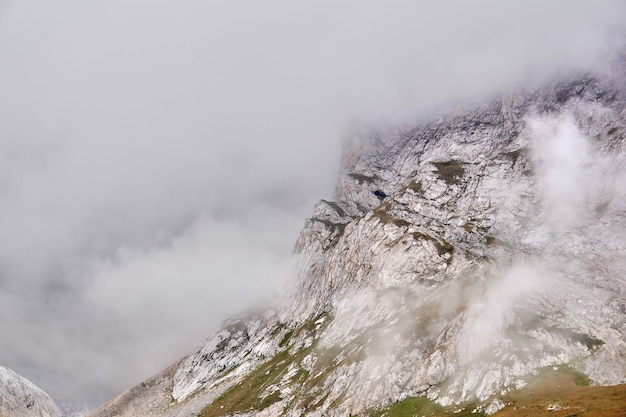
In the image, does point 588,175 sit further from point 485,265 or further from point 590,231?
point 485,265

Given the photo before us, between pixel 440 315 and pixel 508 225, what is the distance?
230 feet

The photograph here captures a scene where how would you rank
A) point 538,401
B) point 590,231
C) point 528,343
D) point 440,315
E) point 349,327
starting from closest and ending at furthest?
1. point 538,401
2. point 528,343
3. point 440,315
4. point 590,231
5. point 349,327

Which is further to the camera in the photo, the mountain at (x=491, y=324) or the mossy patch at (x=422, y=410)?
the mountain at (x=491, y=324)

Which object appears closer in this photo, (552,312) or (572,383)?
(572,383)

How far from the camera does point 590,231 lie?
15938 centimetres

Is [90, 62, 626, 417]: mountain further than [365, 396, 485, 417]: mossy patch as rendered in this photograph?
Yes

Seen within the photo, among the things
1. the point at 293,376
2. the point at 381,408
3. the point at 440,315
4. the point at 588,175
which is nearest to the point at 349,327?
the point at 293,376

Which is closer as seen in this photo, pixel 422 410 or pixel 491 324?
pixel 422 410

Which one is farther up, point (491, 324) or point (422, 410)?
point (491, 324)

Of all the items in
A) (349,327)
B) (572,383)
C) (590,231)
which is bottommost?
(572,383)

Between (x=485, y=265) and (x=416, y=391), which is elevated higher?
(x=485, y=265)

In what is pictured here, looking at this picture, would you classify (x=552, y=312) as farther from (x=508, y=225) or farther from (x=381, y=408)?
(x=508, y=225)

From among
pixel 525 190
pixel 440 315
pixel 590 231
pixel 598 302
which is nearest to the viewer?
pixel 598 302

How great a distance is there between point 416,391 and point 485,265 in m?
63.9
